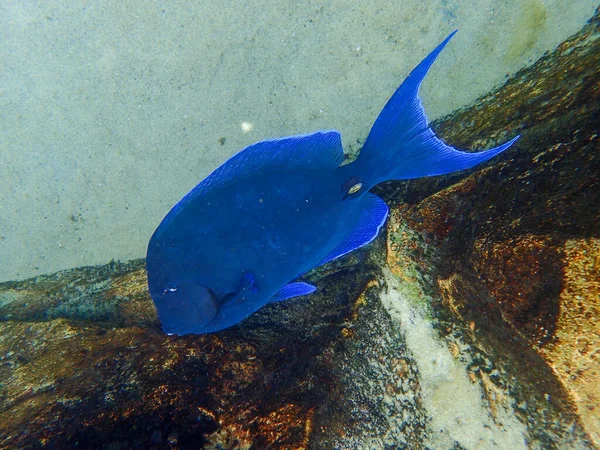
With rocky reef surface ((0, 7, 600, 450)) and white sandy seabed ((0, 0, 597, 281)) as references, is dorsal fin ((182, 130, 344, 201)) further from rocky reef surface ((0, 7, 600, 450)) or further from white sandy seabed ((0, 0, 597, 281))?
white sandy seabed ((0, 0, 597, 281))

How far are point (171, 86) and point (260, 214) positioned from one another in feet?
7.01

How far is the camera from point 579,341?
1.52 m

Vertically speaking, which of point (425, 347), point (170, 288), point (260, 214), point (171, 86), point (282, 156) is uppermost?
point (171, 86)

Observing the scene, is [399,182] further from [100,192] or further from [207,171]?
[100,192]

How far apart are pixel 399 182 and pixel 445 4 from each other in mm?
1652

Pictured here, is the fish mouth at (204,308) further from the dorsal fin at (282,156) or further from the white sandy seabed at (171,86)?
the white sandy seabed at (171,86)

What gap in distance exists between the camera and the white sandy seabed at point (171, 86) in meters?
2.78

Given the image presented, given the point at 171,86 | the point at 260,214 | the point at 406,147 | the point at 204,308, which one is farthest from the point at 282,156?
the point at 171,86

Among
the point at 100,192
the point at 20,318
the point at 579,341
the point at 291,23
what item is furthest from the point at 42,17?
the point at 579,341

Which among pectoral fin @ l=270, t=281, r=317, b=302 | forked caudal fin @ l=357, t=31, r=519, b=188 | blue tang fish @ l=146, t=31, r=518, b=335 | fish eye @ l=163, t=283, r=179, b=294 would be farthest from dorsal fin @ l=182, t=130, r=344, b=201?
pectoral fin @ l=270, t=281, r=317, b=302

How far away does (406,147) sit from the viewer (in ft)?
5.08

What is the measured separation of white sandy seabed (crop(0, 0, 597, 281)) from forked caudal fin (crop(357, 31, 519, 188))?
135 cm

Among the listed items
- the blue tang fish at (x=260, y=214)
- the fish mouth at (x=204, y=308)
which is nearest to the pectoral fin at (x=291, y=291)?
the blue tang fish at (x=260, y=214)

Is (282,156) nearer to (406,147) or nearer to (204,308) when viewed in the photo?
(406,147)
